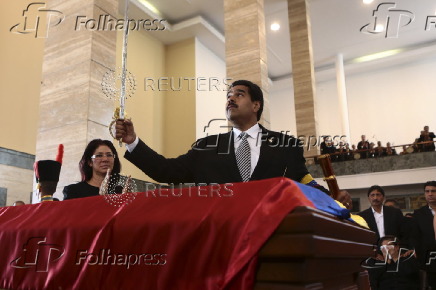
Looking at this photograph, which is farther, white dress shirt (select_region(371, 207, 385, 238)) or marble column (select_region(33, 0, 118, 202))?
marble column (select_region(33, 0, 118, 202))

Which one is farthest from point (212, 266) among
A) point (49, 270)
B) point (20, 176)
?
point (20, 176)

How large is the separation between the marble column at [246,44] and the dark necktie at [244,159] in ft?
21.9

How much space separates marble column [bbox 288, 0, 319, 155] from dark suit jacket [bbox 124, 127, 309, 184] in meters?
11.7

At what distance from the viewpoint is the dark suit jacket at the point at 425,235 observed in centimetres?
491

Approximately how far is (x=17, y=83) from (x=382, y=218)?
978cm

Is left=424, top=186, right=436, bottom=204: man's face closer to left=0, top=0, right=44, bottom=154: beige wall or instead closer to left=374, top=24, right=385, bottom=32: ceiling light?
left=0, top=0, right=44, bottom=154: beige wall

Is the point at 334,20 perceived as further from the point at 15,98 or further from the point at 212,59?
the point at 15,98

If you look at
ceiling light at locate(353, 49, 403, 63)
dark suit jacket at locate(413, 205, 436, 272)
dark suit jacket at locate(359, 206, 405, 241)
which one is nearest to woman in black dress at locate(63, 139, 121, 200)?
dark suit jacket at locate(359, 206, 405, 241)

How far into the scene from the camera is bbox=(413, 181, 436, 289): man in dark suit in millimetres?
4863

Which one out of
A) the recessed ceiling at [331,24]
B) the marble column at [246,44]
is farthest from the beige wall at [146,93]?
the marble column at [246,44]

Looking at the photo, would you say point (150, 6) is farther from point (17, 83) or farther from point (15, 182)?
point (15, 182)

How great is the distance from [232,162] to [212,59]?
51.1ft

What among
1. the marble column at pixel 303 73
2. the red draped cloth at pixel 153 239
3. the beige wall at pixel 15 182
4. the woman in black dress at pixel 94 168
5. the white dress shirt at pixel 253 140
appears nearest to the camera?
the red draped cloth at pixel 153 239

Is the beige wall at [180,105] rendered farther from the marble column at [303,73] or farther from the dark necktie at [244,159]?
the dark necktie at [244,159]
